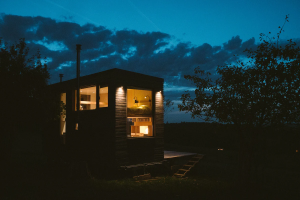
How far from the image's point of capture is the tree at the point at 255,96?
8570mm

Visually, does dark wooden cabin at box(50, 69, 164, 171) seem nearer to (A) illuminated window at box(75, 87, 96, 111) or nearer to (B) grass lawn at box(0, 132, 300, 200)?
(A) illuminated window at box(75, 87, 96, 111)

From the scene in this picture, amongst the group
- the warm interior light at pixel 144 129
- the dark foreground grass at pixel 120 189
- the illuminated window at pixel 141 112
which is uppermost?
the illuminated window at pixel 141 112

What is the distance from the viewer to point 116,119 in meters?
11.1

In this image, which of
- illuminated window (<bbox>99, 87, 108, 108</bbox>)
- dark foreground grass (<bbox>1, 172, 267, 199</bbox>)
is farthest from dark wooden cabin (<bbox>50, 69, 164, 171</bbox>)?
dark foreground grass (<bbox>1, 172, 267, 199</bbox>)

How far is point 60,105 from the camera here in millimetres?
13547

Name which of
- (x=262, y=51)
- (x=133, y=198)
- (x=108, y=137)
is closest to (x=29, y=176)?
(x=108, y=137)

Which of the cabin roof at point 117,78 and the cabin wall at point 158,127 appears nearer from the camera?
the cabin roof at point 117,78

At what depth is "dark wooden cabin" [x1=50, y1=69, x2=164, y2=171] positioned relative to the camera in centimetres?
1113

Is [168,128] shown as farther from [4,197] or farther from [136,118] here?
[4,197]

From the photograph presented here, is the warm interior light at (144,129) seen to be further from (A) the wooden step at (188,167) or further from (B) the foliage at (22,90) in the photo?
(B) the foliage at (22,90)

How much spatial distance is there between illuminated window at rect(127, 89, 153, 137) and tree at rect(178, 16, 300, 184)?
9.18 feet

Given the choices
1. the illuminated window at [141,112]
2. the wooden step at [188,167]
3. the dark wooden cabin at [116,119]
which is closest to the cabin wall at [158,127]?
the dark wooden cabin at [116,119]

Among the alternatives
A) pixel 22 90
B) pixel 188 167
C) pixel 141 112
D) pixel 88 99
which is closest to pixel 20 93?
pixel 22 90

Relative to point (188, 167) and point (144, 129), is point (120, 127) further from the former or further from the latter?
point (188, 167)
